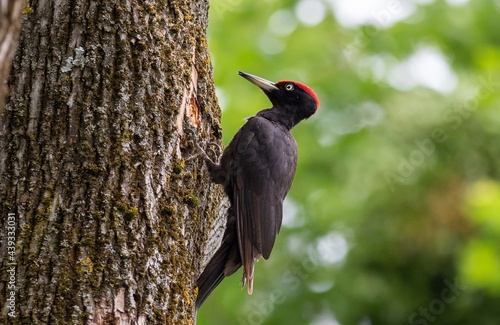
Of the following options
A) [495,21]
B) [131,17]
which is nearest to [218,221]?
[131,17]

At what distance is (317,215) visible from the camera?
7430mm

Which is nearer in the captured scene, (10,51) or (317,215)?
(10,51)

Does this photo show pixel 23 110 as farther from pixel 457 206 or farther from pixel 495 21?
pixel 495 21

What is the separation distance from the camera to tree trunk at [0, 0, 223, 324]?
311 centimetres

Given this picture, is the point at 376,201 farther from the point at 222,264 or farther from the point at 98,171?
the point at 98,171

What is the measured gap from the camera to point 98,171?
10.8ft

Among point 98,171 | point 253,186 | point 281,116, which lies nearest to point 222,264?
point 253,186

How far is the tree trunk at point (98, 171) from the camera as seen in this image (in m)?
3.11

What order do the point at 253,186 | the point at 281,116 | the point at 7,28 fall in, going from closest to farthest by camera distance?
the point at 7,28
the point at 253,186
the point at 281,116

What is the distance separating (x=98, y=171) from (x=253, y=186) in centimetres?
190

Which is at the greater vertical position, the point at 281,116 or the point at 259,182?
the point at 281,116

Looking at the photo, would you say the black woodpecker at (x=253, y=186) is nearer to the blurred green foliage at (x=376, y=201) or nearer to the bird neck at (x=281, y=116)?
the bird neck at (x=281, y=116)

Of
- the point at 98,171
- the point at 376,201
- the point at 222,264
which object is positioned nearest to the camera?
the point at 98,171

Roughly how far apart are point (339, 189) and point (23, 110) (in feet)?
15.6
